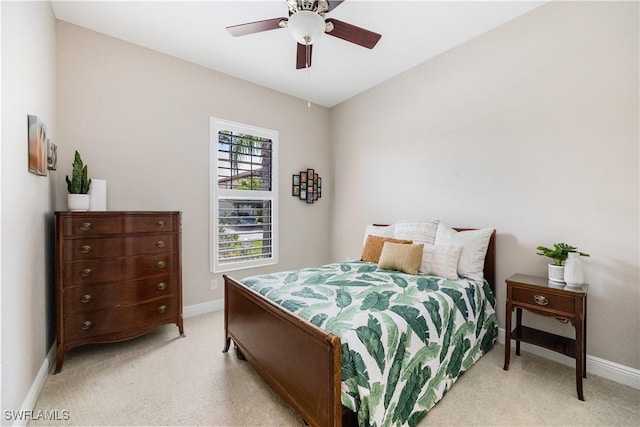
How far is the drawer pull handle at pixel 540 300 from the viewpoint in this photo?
6.42ft

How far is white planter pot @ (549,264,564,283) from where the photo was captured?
2.05 metres

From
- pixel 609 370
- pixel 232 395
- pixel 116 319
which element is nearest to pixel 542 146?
pixel 609 370

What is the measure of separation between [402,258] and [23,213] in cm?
269

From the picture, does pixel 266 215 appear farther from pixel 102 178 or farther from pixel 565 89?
pixel 565 89

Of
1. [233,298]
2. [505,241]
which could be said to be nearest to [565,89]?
[505,241]

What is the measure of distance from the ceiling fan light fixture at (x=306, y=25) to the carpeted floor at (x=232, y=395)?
7.75 feet

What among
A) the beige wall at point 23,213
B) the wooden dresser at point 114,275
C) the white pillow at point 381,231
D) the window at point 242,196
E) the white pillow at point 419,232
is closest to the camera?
the beige wall at point 23,213

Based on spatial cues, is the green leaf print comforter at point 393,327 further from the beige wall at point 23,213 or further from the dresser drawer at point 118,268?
the beige wall at point 23,213

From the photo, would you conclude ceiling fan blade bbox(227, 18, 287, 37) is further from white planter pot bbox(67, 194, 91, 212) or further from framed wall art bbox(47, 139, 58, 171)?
white planter pot bbox(67, 194, 91, 212)

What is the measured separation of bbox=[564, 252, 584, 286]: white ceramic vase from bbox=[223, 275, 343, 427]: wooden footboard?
1.87 m

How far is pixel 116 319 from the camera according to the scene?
2.30 metres

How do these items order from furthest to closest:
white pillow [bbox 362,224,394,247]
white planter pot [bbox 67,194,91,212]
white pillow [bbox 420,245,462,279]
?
white pillow [bbox 362,224,394,247] → white pillow [bbox 420,245,462,279] → white planter pot [bbox 67,194,91,212]

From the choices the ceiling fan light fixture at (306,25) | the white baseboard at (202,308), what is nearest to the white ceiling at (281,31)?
the ceiling fan light fixture at (306,25)

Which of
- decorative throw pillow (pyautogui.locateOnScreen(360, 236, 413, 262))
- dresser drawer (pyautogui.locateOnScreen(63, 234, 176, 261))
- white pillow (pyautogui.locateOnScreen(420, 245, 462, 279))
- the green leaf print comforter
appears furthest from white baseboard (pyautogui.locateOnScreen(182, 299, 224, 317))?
white pillow (pyautogui.locateOnScreen(420, 245, 462, 279))
